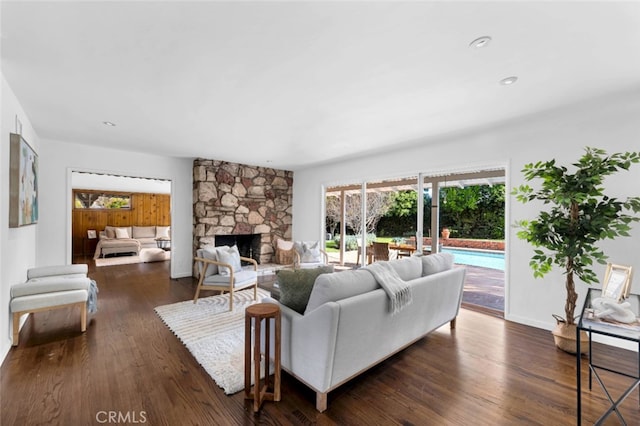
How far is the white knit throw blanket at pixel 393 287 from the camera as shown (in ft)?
7.10

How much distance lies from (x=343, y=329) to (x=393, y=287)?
59 cm

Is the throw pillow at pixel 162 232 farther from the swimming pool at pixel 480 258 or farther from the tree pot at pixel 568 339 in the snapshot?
the tree pot at pixel 568 339

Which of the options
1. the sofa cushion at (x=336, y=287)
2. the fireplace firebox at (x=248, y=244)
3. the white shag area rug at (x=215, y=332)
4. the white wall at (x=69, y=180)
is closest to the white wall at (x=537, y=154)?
the sofa cushion at (x=336, y=287)

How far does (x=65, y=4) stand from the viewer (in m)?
1.52

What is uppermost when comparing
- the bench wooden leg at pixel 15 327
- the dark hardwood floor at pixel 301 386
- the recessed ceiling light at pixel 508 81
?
the recessed ceiling light at pixel 508 81

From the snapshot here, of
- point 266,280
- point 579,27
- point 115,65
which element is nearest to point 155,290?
point 266,280

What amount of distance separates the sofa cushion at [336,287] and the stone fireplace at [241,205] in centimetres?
428

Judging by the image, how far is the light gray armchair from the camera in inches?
150

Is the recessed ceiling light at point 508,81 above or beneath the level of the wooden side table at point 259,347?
above

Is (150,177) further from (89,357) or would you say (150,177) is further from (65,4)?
(65,4)

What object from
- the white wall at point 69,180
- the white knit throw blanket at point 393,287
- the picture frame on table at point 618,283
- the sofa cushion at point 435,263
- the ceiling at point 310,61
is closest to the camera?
the ceiling at point 310,61

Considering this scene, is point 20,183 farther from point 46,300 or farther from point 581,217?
point 581,217

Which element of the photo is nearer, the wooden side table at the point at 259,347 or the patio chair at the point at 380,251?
the wooden side table at the point at 259,347

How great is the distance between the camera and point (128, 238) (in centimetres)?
834
